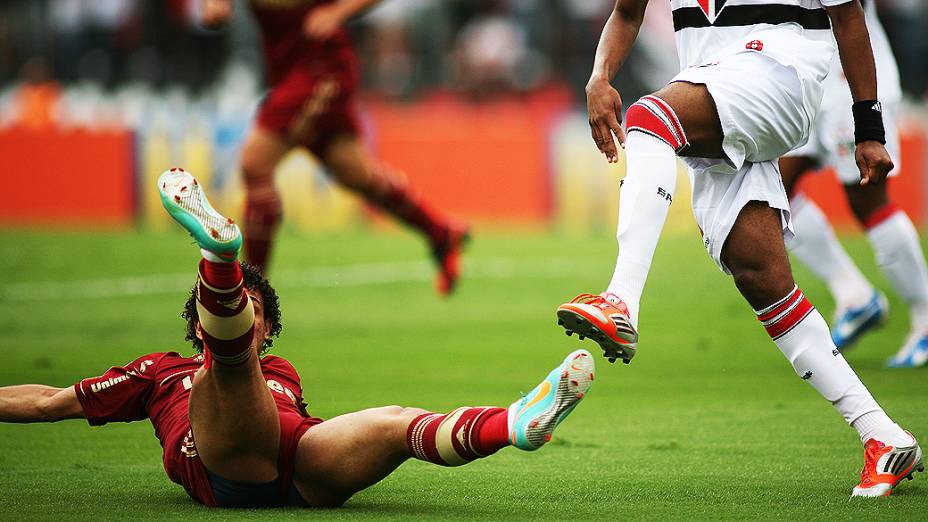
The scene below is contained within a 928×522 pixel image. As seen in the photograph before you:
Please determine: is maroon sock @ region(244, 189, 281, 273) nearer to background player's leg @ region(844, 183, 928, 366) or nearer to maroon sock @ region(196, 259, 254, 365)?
background player's leg @ region(844, 183, 928, 366)

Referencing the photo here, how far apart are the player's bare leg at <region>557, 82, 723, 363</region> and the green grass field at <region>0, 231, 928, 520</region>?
26.4 inches

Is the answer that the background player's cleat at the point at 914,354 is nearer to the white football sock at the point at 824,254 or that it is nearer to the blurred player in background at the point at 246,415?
the white football sock at the point at 824,254

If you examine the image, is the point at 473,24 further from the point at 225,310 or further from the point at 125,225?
the point at 225,310

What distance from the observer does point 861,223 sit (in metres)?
7.37

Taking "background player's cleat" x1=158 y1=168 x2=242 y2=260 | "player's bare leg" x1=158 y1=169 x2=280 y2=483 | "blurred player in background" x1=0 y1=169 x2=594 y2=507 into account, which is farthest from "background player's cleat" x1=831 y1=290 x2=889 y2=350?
"background player's cleat" x1=158 y1=168 x2=242 y2=260

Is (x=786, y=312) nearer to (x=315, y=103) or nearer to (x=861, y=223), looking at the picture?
(x=861, y=223)

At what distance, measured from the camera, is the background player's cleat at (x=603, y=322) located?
151 inches

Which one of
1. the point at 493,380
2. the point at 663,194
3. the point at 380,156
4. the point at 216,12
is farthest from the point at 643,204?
the point at 380,156

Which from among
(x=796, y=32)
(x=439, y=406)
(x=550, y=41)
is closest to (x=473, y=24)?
(x=550, y=41)

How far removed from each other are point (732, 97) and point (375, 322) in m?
5.83

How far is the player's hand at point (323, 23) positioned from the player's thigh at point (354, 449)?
5.54 m

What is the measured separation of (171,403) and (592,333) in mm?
1346

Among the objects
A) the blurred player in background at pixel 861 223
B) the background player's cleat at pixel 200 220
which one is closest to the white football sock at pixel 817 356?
the background player's cleat at pixel 200 220

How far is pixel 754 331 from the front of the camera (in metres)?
9.12
